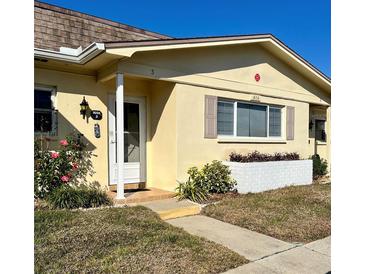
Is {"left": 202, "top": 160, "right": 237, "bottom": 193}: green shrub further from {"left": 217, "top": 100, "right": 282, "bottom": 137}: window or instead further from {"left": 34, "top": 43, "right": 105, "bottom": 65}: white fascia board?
{"left": 34, "top": 43, "right": 105, "bottom": 65}: white fascia board

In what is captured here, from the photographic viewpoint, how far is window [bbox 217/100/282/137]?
864 centimetres

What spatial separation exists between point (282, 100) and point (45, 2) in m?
7.88

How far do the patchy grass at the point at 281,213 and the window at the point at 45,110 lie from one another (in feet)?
12.9

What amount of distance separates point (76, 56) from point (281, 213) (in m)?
5.51

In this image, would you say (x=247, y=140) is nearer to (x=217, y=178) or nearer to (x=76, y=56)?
(x=217, y=178)

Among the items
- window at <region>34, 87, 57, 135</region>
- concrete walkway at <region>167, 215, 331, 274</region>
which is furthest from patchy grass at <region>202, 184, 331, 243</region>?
window at <region>34, 87, 57, 135</region>

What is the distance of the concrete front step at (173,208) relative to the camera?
5.97 meters

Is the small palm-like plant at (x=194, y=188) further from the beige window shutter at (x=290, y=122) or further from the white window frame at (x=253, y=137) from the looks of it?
the beige window shutter at (x=290, y=122)

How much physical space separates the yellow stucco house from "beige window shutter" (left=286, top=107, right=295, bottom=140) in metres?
0.48

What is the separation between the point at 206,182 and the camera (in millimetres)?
7500

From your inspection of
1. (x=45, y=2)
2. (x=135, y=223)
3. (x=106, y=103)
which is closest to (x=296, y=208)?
(x=135, y=223)
